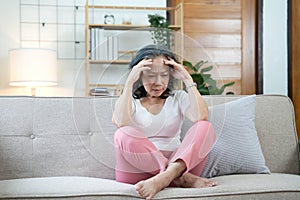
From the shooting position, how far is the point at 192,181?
5.86 ft

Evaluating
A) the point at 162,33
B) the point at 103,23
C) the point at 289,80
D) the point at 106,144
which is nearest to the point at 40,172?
the point at 106,144

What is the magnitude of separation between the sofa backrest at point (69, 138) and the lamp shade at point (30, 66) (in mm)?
1100

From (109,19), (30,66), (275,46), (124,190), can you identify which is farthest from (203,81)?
(275,46)

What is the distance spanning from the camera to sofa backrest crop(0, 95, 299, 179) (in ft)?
6.64

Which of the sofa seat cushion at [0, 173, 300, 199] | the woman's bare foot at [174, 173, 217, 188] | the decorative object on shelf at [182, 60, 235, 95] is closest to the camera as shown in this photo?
the sofa seat cushion at [0, 173, 300, 199]

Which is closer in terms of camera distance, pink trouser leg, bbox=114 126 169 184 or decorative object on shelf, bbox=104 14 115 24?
pink trouser leg, bbox=114 126 169 184

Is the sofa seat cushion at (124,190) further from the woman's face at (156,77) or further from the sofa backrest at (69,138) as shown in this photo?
the woman's face at (156,77)

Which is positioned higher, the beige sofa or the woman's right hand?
the woman's right hand

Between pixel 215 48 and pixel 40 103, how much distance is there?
77.0 inches

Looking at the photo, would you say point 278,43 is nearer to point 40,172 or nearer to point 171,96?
point 171,96

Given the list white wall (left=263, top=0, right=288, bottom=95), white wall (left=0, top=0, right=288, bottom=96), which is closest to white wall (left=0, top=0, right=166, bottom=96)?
white wall (left=0, top=0, right=288, bottom=96)

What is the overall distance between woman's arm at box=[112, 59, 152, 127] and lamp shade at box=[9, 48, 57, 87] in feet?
4.73

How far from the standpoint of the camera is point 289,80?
3.75 meters

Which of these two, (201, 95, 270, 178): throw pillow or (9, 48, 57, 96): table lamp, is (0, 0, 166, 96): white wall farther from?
(201, 95, 270, 178): throw pillow
